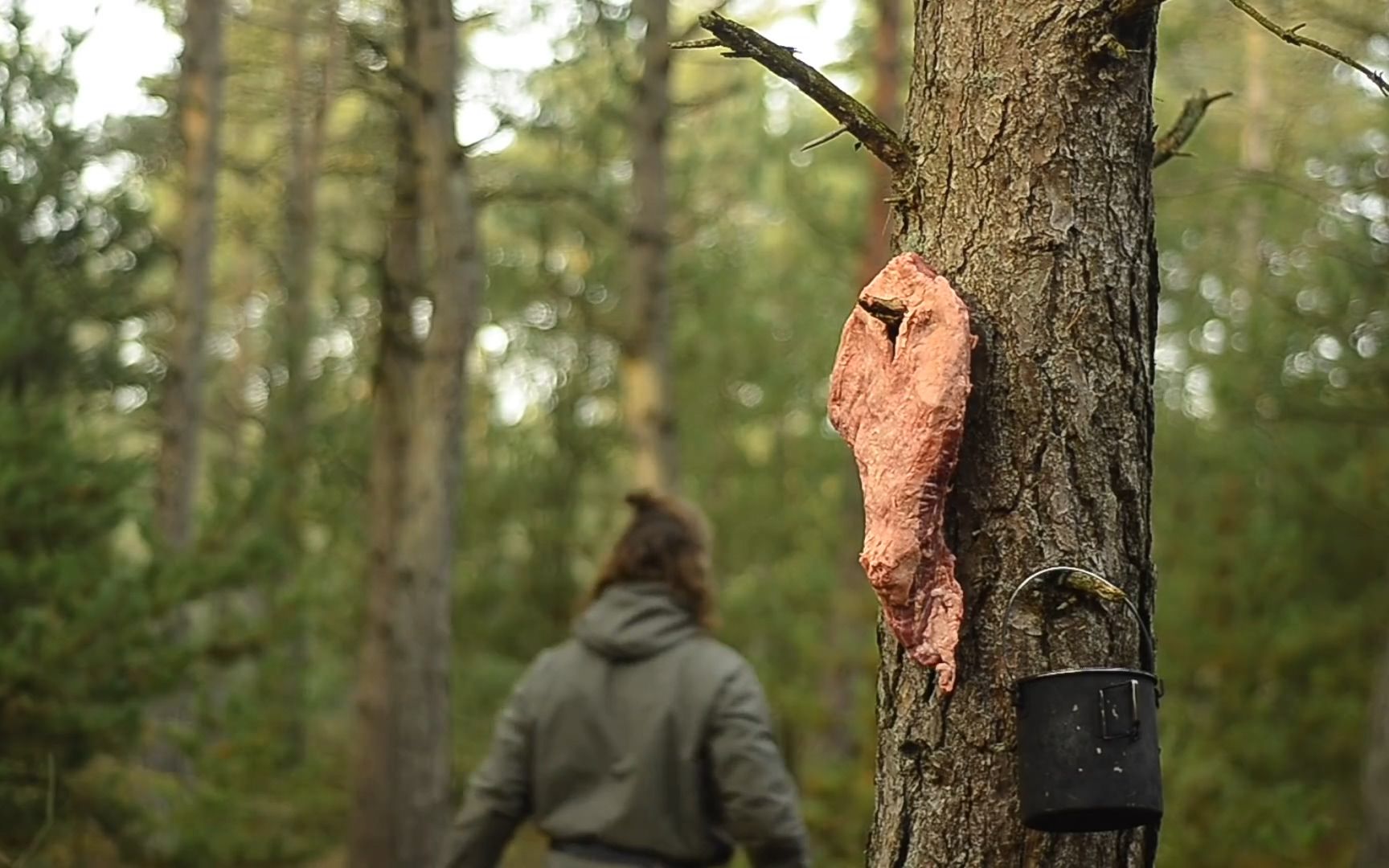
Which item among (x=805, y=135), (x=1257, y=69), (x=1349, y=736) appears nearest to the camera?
(x=1349, y=736)

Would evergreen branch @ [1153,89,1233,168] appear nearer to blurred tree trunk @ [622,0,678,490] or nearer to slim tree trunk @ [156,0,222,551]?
blurred tree trunk @ [622,0,678,490]

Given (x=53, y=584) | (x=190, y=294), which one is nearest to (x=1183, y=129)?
(x=53, y=584)

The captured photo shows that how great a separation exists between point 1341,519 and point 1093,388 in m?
9.29

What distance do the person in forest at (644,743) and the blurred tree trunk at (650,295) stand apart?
13.1ft

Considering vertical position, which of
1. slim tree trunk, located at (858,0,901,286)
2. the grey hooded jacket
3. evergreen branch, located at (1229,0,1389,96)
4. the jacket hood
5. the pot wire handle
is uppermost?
slim tree trunk, located at (858,0,901,286)

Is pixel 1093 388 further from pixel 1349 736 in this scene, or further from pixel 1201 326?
pixel 1201 326

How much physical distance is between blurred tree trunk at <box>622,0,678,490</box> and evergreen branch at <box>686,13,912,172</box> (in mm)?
5544

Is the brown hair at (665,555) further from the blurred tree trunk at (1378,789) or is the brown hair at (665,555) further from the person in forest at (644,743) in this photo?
the blurred tree trunk at (1378,789)

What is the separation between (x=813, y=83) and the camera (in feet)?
8.41

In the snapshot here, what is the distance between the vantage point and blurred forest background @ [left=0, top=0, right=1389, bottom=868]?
19.6ft

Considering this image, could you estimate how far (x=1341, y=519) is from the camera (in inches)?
424

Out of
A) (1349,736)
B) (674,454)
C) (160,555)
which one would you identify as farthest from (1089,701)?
(1349,736)

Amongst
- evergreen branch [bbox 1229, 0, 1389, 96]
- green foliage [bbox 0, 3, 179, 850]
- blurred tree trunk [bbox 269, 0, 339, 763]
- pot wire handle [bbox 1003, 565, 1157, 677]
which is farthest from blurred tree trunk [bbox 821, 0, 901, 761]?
pot wire handle [bbox 1003, 565, 1157, 677]

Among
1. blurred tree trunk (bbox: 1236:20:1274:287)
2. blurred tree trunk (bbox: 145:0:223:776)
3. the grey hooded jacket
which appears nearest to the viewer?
the grey hooded jacket
